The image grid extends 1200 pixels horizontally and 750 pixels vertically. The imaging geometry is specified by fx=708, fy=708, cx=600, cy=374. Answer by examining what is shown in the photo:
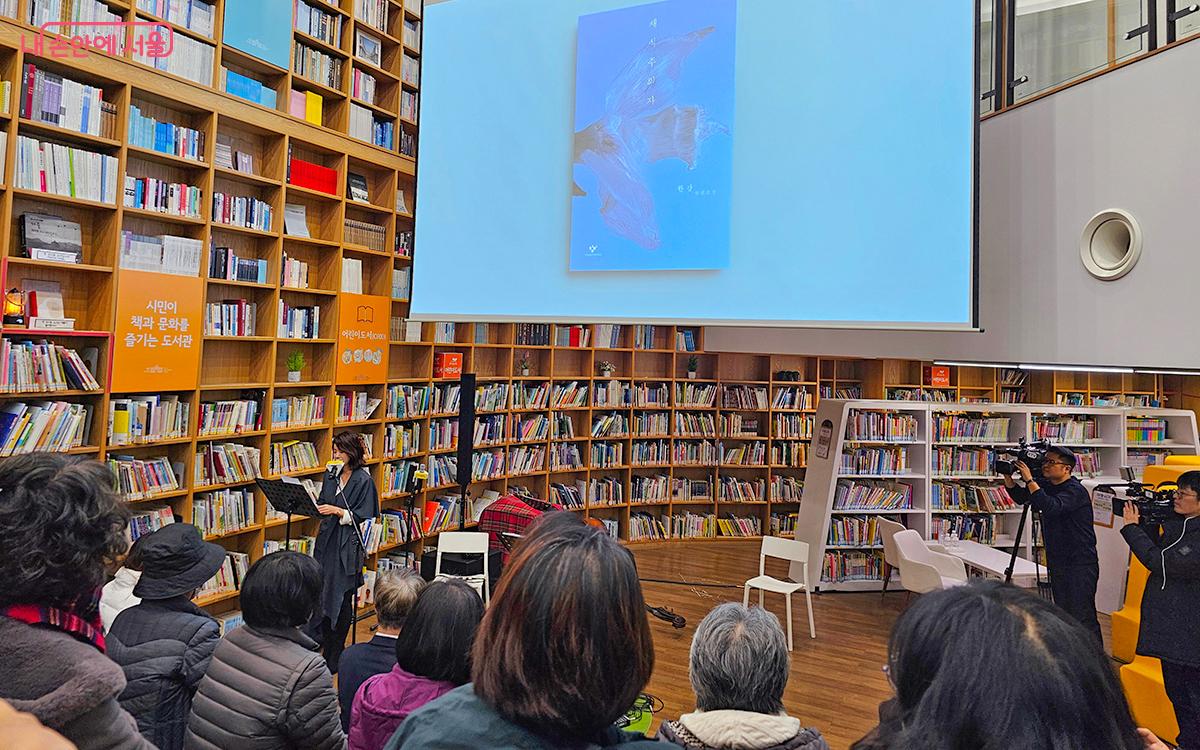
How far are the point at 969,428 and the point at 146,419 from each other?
21.5 ft

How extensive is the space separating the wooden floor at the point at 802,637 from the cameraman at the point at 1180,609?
1.31m

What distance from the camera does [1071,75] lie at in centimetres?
329

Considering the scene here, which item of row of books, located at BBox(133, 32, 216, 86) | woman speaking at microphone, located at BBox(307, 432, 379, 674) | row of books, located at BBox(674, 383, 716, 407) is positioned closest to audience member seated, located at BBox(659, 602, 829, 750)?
woman speaking at microphone, located at BBox(307, 432, 379, 674)

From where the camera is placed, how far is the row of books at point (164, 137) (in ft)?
12.8

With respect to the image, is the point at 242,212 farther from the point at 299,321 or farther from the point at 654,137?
the point at 654,137

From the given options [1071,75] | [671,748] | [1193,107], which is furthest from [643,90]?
[671,748]

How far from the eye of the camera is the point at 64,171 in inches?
141

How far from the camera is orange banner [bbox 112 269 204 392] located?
3783 mm

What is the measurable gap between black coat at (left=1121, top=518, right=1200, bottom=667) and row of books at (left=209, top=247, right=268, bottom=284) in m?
5.12

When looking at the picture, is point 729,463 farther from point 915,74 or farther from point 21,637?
point 21,637

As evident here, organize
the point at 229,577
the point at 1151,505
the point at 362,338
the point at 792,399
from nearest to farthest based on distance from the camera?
the point at 1151,505, the point at 229,577, the point at 362,338, the point at 792,399

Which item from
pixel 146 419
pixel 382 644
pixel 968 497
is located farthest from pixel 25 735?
pixel 968 497

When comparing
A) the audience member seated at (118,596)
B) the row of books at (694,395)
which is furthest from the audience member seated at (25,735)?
the row of books at (694,395)

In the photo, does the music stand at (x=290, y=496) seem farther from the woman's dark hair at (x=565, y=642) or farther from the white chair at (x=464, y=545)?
the woman's dark hair at (x=565, y=642)
